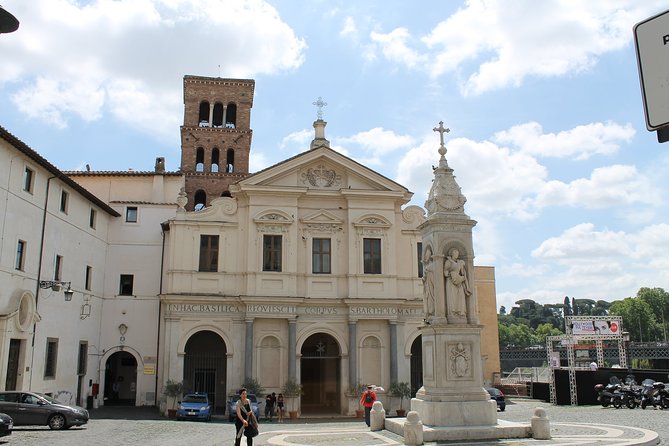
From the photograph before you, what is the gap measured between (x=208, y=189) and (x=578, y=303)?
175m

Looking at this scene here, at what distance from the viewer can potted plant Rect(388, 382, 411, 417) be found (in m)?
31.0

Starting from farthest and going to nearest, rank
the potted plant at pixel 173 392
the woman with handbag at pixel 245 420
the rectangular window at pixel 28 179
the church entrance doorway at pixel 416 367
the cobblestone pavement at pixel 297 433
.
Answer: the church entrance doorway at pixel 416 367 → the potted plant at pixel 173 392 → the rectangular window at pixel 28 179 → the cobblestone pavement at pixel 297 433 → the woman with handbag at pixel 245 420

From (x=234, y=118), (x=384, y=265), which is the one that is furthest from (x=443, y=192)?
(x=234, y=118)

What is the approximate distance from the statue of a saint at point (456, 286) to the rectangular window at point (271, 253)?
16104 millimetres

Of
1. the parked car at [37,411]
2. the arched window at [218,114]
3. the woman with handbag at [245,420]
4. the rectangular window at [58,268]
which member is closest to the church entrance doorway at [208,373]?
the rectangular window at [58,268]

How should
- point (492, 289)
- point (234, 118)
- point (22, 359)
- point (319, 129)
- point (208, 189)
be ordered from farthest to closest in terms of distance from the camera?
point (234, 118) → point (208, 189) → point (492, 289) → point (319, 129) → point (22, 359)

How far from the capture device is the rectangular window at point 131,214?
3562 centimetres

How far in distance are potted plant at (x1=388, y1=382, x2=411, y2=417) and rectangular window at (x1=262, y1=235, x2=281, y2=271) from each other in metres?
8.41

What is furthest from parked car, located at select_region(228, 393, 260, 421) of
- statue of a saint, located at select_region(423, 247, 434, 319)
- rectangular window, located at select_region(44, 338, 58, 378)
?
statue of a saint, located at select_region(423, 247, 434, 319)

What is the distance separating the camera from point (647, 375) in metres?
31.6

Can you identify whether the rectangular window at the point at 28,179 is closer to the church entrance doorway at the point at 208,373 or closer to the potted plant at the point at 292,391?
the church entrance doorway at the point at 208,373

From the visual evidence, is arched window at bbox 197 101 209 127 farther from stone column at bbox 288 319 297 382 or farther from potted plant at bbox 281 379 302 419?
potted plant at bbox 281 379 302 419

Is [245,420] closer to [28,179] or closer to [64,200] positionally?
[28,179]

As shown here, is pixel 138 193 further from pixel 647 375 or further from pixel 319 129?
pixel 647 375
